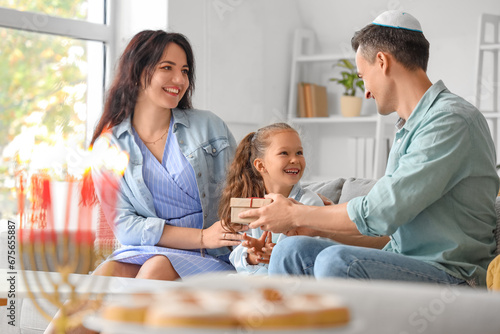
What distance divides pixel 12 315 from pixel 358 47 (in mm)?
1476

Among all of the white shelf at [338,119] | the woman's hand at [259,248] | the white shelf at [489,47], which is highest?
the white shelf at [489,47]

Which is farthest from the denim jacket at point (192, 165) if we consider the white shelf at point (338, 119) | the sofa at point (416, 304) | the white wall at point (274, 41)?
the white shelf at point (338, 119)

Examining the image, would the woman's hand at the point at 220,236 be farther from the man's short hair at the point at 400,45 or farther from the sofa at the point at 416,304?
the sofa at the point at 416,304

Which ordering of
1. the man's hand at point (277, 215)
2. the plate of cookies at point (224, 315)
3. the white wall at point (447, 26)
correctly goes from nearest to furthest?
the plate of cookies at point (224, 315) → the man's hand at point (277, 215) → the white wall at point (447, 26)

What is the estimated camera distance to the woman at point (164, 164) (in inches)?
88.3

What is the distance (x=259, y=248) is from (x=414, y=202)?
645mm

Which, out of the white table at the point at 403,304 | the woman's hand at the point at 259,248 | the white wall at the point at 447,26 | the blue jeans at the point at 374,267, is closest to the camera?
the white table at the point at 403,304

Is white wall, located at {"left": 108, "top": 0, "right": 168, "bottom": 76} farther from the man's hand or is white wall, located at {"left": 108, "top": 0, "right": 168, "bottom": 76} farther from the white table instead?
the white table

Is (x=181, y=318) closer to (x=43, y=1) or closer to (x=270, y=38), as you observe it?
(x=43, y=1)

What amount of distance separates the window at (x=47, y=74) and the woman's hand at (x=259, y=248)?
1590mm

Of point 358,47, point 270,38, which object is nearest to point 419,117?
point 358,47

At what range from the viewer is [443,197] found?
1.65 metres

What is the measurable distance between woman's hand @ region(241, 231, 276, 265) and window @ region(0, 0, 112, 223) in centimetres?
159

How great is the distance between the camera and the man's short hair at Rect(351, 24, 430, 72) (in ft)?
5.89
